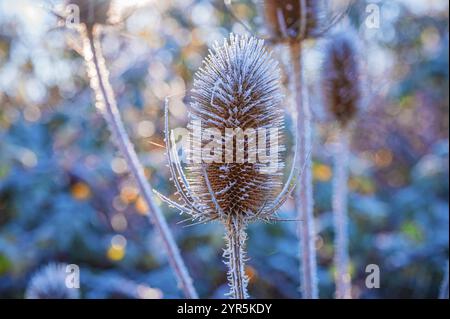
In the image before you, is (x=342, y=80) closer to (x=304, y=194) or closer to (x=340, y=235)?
(x=340, y=235)

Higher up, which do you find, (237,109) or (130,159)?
(237,109)

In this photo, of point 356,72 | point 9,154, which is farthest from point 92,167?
point 356,72

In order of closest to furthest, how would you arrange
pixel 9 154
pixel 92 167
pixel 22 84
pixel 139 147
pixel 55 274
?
pixel 55 274
pixel 9 154
pixel 92 167
pixel 139 147
pixel 22 84

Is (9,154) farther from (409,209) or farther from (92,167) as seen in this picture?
(409,209)

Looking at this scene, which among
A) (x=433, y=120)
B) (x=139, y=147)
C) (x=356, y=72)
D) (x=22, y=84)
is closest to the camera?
(x=356, y=72)

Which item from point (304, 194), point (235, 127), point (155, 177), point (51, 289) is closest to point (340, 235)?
point (304, 194)

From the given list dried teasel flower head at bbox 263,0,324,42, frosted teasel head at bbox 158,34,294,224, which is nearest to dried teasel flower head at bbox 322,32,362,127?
dried teasel flower head at bbox 263,0,324,42

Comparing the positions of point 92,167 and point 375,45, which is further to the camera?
point 375,45
